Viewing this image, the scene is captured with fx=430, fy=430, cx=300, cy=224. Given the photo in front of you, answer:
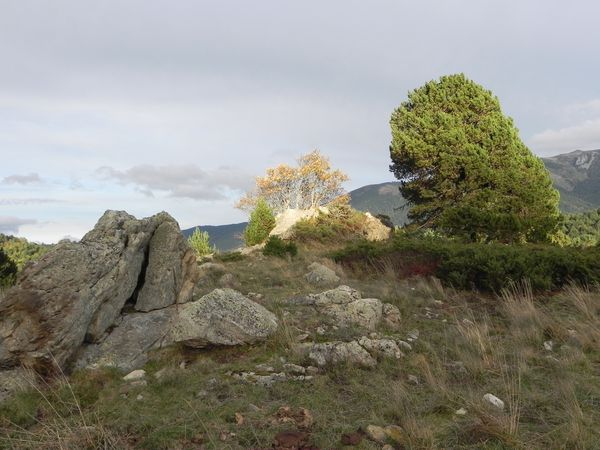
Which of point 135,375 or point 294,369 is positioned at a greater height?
point 135,375

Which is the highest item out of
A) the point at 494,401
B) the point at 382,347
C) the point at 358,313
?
the point at 358,313

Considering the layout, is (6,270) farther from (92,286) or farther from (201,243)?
(201,243)

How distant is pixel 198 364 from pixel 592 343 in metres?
5.29

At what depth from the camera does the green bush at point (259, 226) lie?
29.0 m

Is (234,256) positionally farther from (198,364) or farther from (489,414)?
(489,414)

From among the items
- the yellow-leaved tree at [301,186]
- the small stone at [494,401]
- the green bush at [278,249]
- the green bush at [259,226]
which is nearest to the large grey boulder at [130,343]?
the small stone at [494,401]

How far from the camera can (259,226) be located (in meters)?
29.4

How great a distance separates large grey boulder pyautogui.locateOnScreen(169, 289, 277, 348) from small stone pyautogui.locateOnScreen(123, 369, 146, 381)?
67cm

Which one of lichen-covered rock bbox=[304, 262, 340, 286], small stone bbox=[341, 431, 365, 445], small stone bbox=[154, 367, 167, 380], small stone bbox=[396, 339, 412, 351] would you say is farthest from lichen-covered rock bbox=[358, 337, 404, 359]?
lichen-covered rock bbox=[304, 262, 340, 286]

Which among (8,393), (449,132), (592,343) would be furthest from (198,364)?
(449,132)

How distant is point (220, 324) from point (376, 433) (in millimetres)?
2907

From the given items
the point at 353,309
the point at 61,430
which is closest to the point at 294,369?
the point at 353,309

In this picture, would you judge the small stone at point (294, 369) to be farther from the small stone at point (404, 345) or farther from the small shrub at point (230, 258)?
the small shrub at point (230, 258)

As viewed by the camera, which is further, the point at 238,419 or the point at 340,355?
the point at 340,355
